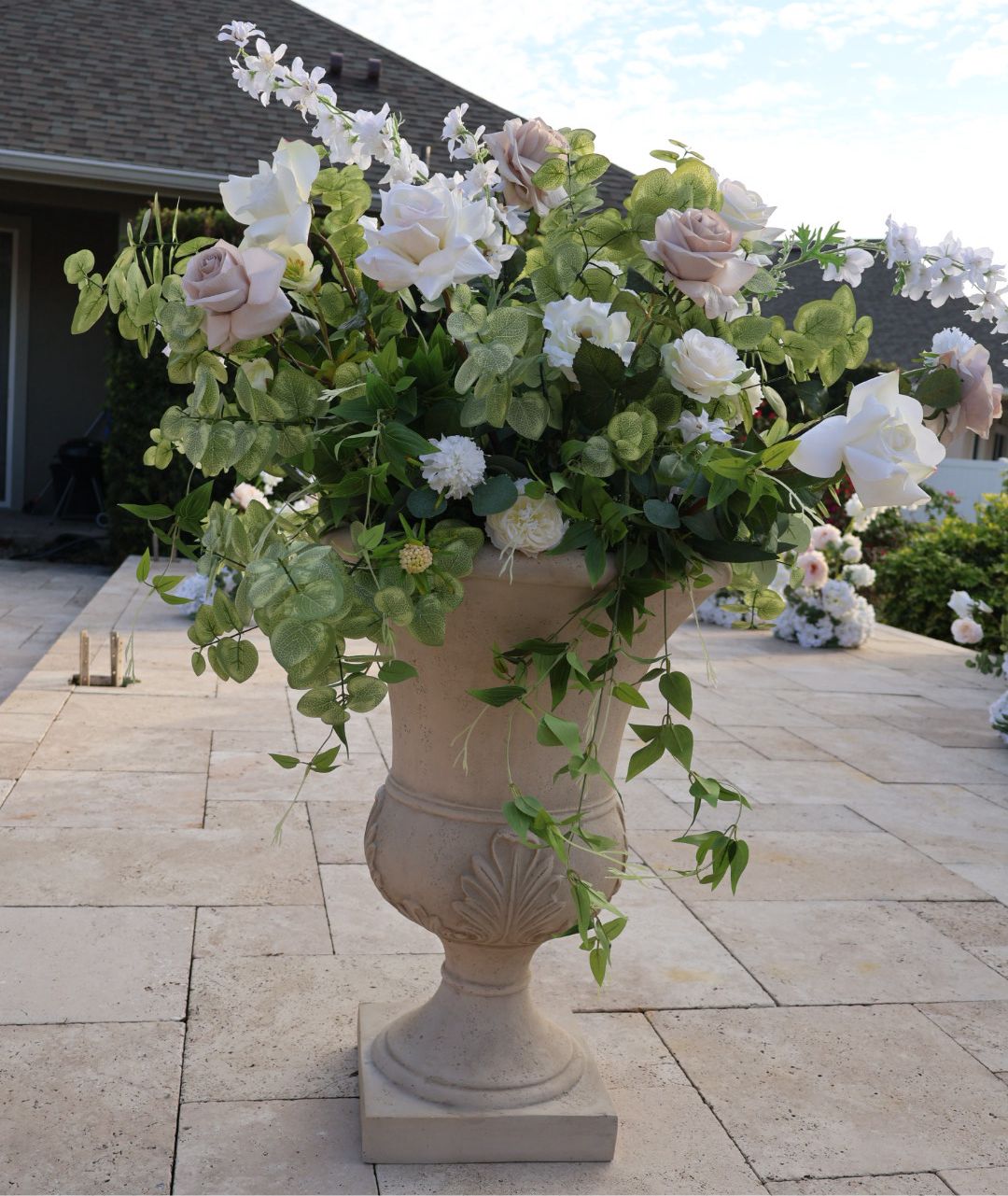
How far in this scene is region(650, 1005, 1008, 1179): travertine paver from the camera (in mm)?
1917

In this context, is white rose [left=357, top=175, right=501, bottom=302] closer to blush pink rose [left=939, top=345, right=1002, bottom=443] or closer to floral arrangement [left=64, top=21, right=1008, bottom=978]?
floral arrangement [left=64, top=21, right=1008, bottom=978]

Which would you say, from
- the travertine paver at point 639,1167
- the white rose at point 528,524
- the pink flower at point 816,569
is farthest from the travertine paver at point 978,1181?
the pink flower at point 816,569

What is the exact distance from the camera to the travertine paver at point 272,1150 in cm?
171

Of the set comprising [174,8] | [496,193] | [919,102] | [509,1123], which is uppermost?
[174,8]

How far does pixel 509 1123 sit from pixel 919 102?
3.14 meters

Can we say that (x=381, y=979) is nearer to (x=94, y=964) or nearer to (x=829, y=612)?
(x=94, y=964)

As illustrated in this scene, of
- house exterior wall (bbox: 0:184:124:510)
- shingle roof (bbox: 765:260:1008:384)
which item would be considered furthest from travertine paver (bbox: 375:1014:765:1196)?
shingle roof (bbox: 765:260:1008:384)

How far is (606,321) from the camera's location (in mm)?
1383

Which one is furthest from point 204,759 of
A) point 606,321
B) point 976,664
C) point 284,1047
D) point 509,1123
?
point 976,664

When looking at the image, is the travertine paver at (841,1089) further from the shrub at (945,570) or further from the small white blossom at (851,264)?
the shrub at (945,570)

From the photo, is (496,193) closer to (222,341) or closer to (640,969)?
(222,341)

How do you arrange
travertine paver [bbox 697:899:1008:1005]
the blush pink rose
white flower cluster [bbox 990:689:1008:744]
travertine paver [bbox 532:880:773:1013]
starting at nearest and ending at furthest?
the blush pink rose < travertine paver [bbox 532:880:773:1013] < travertine paver [bbox 697:899:1008:1005] < white flower cluster [bbox 990:689:1008:744]

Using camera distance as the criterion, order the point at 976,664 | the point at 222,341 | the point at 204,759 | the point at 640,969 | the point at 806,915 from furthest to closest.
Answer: the point at 976,664 → the point at 204,759 → the point at 806,915 → the point at 640,969 → the point at 222,341

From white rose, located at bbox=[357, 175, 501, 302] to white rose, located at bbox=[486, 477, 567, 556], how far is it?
28 centimetres
